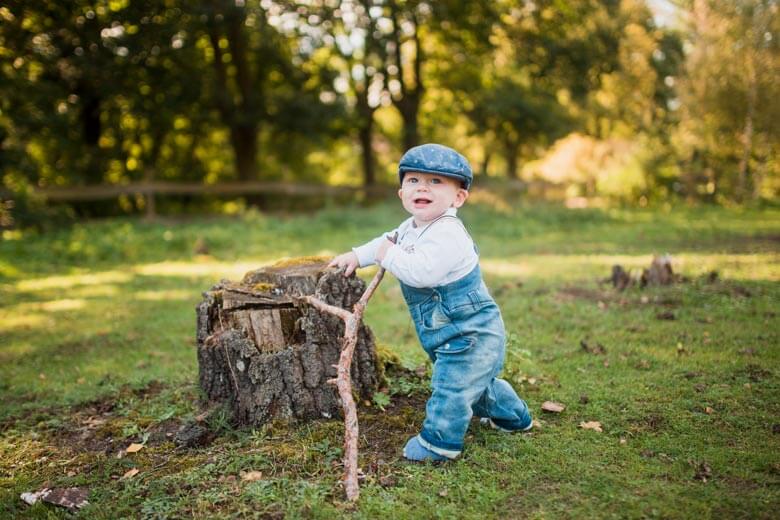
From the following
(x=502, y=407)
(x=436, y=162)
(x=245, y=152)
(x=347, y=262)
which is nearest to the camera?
(x=436, y=162)

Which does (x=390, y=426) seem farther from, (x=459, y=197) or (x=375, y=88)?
(x=375, y=88)

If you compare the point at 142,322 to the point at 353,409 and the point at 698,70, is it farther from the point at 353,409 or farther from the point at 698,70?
the point at 698,70

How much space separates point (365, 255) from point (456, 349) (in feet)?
2.93

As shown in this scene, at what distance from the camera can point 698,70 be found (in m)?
17.2

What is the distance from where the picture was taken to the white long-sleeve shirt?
341cm

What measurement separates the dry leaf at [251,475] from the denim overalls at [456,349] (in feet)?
3.21

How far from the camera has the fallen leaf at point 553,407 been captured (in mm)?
4270

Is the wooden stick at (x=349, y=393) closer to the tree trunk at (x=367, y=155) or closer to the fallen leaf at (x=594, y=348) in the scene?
the fallen leaf at (x=594, y=348)

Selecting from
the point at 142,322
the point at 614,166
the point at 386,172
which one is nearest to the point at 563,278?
the point at 142,322

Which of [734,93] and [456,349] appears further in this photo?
[734,93]

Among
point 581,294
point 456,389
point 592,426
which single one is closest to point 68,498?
point 456,389

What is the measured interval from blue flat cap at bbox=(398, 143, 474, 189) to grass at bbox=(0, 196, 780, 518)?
173 cm

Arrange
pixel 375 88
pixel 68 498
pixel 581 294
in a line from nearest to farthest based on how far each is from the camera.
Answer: pixel 68 498
pixel 581 294
pixel 375 88

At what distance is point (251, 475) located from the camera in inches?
135
